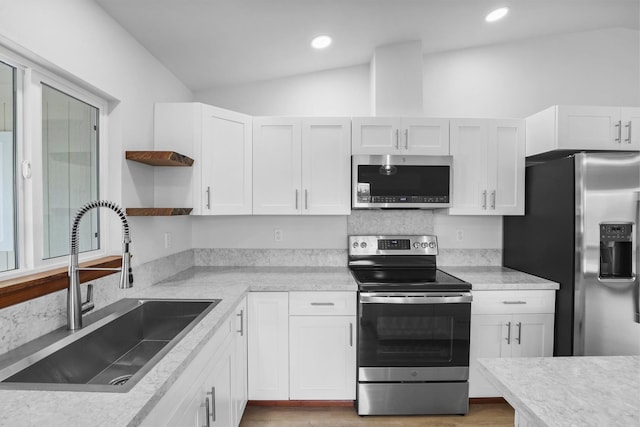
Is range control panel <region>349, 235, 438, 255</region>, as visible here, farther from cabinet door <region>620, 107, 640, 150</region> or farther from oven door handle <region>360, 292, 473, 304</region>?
cabinet door <region>620, 107, 640, 150</region>

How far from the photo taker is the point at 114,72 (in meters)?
1.91

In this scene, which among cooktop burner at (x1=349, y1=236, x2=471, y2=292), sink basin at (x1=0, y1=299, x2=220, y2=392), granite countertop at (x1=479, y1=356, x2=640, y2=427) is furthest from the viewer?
cooktop burner at (x1=349, y1=236, x2=471, y2=292)

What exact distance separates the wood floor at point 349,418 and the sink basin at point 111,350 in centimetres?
93

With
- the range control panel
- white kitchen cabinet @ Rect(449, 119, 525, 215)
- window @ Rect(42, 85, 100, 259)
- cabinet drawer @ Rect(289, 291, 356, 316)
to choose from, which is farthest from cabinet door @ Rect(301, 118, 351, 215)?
window @ Rect(42, 85, 100, 259)

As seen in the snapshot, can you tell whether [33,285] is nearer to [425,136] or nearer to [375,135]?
[375,135]

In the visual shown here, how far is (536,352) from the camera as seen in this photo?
239cm

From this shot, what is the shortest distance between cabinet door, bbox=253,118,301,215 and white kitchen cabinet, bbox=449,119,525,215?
48.7 inches

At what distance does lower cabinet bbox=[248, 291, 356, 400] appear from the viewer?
232cm

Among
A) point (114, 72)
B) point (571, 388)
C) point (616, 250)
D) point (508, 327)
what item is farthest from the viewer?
point (508, 327)

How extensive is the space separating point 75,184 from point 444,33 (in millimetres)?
2678

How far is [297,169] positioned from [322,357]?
1366 mm

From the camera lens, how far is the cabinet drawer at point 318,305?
7.64ft

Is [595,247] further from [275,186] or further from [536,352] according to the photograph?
[275,186]

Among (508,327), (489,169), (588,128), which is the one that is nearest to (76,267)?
(508,327)
